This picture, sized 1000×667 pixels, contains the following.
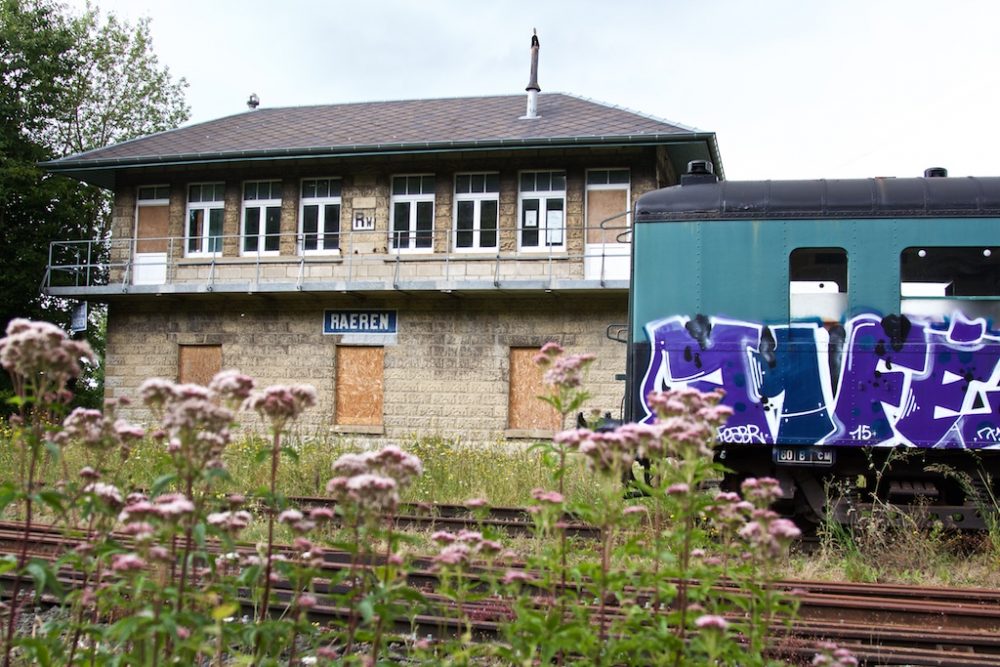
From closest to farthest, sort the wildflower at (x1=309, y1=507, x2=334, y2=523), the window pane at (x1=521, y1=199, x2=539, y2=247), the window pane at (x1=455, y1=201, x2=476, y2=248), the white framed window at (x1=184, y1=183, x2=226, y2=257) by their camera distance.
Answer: the wildflower at (x1=309, y1=507, x2=334, y2=523) < the window pane at (x1=521, y1=199, x2=539, y2=247) < the window pane at (x1=455, y1=201, x2=476, y2=248) < the white framed window at (x1=184, y1=183, x2=226, y2=257)

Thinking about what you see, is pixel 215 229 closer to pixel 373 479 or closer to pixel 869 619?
pixel 869 619

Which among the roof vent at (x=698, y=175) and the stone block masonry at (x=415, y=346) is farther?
the stone block masonry at (x=415, y=346)

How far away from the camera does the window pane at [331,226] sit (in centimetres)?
2012

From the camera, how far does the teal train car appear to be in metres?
8.03

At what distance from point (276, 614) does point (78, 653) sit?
205 cm

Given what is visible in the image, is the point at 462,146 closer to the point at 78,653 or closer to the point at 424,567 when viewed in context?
the point at 424,567

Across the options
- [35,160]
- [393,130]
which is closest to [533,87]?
[393,130]

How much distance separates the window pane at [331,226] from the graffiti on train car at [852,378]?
13.0m

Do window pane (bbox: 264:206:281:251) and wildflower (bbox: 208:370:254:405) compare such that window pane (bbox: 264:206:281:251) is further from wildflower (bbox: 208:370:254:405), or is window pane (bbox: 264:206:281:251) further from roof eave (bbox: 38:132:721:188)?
wildflower (bbox: 208:370:254:405)

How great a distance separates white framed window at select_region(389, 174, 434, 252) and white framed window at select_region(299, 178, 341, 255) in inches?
53.8

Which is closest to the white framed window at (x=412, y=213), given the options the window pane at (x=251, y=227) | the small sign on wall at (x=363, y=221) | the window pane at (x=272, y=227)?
the small sign on wall at (x=363, y=221)

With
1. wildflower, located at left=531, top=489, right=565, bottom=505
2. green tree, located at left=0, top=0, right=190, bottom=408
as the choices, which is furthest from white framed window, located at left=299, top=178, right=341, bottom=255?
wildflower, located at left=531, top=489, right=565, bottom=505

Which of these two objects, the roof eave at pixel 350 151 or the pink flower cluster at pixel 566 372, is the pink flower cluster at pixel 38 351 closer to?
the pink flower cluster at pixel 566 372

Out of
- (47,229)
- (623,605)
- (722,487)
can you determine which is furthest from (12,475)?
(47,229)
